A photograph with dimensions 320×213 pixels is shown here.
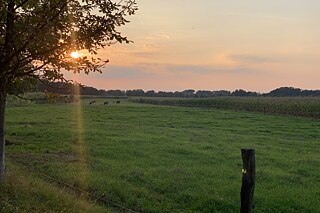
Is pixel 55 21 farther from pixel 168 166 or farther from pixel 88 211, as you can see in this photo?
pixel 168 166

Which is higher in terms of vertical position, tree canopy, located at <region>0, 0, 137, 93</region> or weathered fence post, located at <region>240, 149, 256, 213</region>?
tree canopy, located at <region>0, 0, 137, 93</region>

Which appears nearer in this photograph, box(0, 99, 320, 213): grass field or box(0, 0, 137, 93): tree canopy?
box(0, 0, 137, 93): tree canopy

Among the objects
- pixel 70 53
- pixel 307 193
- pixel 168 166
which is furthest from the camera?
pixel 168 166

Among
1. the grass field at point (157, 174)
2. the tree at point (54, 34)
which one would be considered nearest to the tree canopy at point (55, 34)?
the tree at point (54, 34)

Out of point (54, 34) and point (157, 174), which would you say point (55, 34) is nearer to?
point (54, 34)

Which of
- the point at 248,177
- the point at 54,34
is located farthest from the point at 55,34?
the point at 248,177

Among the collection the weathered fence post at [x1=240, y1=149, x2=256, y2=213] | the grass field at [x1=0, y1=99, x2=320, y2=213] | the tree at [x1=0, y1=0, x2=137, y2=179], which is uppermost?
the tree at [x1=0, y1=0, x2=137, y2=179]

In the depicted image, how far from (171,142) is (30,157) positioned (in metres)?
11.5

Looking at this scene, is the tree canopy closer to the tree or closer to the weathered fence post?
the tree

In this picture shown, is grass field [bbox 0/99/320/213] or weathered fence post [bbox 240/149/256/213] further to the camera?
grass field [bbox 0/99/320/213]

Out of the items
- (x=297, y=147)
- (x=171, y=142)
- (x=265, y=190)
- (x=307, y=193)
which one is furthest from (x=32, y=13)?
(x=297, y=147)

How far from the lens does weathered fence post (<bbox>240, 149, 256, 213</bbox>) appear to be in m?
9.80

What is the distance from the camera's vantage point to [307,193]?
51.2 feet

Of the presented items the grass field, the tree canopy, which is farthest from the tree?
the grass field
